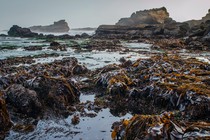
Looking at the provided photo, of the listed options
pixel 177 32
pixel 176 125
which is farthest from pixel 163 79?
pixel 177 32

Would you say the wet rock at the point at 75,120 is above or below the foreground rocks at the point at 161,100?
below

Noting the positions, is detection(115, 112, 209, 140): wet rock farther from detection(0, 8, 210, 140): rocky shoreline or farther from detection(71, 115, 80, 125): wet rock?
detection(71, 115, 80, 125): wet rock

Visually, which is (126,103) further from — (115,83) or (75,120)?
(75,120)

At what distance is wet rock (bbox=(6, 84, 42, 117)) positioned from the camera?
7043mm

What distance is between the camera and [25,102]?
7.07m

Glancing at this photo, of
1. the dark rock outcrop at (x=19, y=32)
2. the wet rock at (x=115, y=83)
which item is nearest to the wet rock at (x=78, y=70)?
the wet rock at (x=115, y=83)

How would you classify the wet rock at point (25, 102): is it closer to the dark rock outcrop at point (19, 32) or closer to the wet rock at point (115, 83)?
the wet rock at point (115, 83)

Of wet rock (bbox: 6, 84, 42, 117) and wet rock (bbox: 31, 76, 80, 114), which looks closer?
wet rock (bbox: 6, 84, 42, 117)

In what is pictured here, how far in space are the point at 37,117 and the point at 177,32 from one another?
49.8 metres

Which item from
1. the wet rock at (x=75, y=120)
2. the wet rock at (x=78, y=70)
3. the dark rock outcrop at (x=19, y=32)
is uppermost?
the dark rock outcrop at (x=19, y=32)

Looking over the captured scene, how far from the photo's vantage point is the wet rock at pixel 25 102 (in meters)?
7.04

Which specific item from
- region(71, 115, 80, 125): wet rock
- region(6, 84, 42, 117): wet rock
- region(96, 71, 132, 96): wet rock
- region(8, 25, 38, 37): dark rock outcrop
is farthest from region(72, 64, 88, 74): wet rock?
region(8, 25, 38, 37): dark rock outcrop

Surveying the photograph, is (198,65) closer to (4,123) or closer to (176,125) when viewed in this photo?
(176,125)

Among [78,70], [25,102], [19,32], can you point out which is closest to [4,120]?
[25,102]
